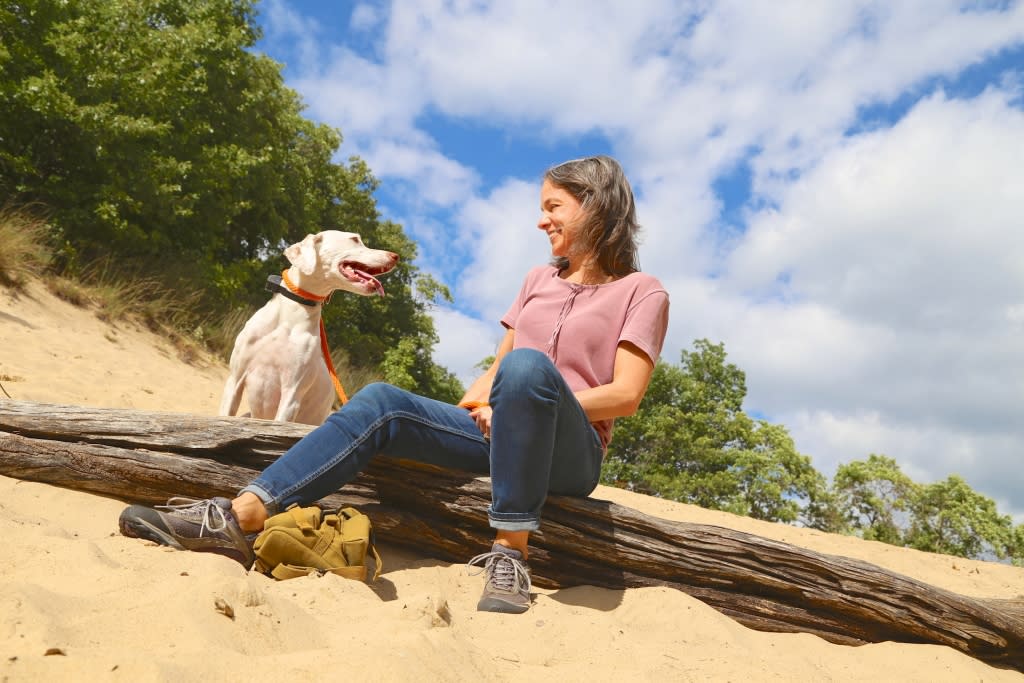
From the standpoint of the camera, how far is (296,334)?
419 cm

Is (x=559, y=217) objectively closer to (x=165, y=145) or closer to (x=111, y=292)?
(x=111, y=292)

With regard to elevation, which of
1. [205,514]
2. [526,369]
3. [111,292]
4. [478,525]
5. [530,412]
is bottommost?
[205,514]

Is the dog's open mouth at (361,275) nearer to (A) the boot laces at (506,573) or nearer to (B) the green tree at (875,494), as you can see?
(A) the boot laces at (506,573)

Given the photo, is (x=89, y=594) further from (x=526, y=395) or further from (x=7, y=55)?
(x=7, y=55)

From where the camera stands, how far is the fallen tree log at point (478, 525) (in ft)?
9.96

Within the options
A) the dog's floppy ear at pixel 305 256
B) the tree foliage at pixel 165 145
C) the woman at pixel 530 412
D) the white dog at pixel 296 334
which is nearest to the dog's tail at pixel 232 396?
the white dog at pixel 296 334

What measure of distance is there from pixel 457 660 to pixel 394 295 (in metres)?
20.3

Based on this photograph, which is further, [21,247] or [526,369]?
[21,247]

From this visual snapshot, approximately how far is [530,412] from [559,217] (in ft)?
3.44

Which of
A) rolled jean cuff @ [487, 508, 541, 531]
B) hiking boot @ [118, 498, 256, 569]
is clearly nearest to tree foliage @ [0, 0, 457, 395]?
hiking boot @ [118, 498, 256, 569]

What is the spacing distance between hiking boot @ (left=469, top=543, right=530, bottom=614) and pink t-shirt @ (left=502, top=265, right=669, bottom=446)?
0.67 metres

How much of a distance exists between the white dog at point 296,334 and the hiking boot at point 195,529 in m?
1.59

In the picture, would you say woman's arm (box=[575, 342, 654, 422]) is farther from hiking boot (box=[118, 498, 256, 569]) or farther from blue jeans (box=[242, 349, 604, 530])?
hiking boot (box=[118, 498, 256, 569])

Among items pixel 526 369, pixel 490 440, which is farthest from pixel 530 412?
pixel 490 440
